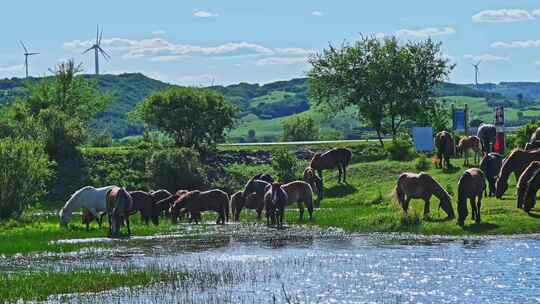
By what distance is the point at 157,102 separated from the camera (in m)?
79.6

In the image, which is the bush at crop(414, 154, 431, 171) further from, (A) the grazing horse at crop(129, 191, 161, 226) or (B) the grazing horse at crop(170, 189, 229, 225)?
(A) the grazing horse at crop(129, 191, 161, 226)

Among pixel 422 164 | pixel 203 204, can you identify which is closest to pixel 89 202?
pixel 203 204

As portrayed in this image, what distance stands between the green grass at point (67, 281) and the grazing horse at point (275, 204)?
14352 millimetres

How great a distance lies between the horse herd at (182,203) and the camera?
4116 cm

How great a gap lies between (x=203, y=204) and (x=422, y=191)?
10.6 m

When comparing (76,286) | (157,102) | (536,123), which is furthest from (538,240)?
(157,102)

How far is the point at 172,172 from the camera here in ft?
216

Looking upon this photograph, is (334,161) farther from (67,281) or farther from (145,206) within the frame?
(67,281)

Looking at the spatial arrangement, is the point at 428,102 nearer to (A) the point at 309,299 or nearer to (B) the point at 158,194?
(B) the point at 158,194

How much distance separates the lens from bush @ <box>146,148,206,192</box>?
65438 millimetres

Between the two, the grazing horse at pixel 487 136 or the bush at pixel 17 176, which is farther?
the grazing horse at pixel 487 136

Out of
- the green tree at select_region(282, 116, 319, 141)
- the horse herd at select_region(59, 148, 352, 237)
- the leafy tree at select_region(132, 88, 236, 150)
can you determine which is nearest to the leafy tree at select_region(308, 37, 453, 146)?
the leafy tree at select_region(132, 88, 236, 150)

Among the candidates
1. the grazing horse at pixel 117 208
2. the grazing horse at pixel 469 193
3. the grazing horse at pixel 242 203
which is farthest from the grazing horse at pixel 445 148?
the grazing horse at pixel 117 208

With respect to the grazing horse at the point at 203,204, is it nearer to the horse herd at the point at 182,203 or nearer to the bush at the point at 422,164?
the horse herd at the point at 182,203
